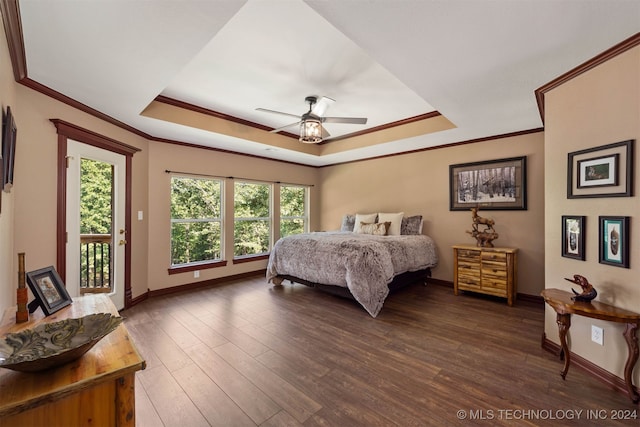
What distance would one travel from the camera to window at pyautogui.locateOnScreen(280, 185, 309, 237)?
6094 millimetres

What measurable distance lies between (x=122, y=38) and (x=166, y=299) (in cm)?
340

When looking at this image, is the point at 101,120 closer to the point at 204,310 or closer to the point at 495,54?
the point at 204,310

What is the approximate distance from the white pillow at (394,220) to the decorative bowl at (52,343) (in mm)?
4265

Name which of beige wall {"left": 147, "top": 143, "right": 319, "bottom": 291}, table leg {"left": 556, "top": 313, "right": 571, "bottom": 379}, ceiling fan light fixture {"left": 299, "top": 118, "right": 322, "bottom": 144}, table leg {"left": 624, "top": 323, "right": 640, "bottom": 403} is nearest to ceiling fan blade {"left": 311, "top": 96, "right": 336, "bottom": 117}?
ceiling fan light fixture {"left": 299, "top": 118, "right": 322, "bottom": 144}

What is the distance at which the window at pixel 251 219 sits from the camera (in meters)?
5.22

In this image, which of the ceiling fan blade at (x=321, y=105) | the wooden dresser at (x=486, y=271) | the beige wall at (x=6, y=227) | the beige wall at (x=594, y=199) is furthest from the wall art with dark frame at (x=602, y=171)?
the beige wall at (x=6, y=227)

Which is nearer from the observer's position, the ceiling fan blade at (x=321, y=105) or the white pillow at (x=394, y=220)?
the ceiling fan blade at (x=321, y=105)

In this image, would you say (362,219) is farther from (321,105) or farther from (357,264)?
(321,105)

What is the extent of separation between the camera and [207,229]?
191 inches

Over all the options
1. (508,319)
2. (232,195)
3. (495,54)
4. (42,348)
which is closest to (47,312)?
(42,348)

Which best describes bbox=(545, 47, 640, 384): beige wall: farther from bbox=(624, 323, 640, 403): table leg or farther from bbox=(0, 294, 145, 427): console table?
bbox=(0, 294, 145, 427): console table

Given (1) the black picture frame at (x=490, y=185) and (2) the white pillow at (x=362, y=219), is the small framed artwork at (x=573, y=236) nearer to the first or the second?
(1) the black picture frame at (x=490, y=185)

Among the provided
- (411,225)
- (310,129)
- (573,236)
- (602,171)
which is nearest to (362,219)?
→ (411,225)

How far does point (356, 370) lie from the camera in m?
2.23
